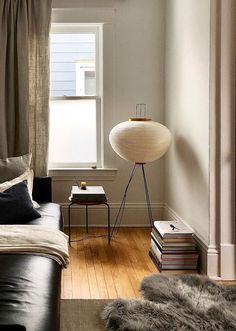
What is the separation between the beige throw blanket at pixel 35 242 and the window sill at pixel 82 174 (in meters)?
2.39

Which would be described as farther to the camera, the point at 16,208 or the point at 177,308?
the point at 16,208

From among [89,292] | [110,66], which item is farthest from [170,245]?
[110,66]

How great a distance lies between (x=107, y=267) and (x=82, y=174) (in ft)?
5.31

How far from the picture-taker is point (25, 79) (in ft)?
16.3

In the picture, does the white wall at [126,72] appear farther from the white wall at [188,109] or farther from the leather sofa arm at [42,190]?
the leather sofa arm at [42,190]

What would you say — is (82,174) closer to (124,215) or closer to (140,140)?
(124,215)

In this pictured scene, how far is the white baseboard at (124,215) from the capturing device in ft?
17.4

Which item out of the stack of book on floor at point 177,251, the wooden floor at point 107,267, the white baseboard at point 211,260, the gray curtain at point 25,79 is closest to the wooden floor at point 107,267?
the wooden floor at point 107,267

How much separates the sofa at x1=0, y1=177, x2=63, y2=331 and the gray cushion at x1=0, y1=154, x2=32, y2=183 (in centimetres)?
178

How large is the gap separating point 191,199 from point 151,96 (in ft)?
5.23

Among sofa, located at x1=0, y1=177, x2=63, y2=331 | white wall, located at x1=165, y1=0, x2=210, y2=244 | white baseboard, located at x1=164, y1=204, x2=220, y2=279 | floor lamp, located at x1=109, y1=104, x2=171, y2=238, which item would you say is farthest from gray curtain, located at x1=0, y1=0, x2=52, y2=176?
sofa, located at x1=0, y1=177, x2=63, y2=331

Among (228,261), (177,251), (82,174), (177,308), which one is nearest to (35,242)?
(177,308)

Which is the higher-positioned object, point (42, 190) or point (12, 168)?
point (12, 168)

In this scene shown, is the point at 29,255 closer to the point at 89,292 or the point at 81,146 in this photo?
the point at 89,292
